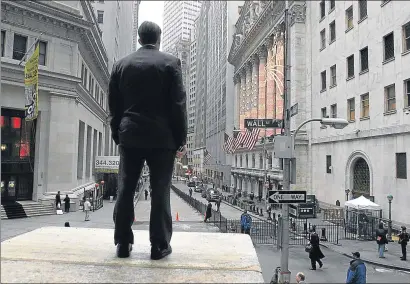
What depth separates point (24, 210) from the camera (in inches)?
1101

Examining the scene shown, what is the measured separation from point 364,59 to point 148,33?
2811 cm

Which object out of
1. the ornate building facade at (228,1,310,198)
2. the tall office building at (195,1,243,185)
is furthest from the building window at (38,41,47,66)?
the tall office building at (195,1,243,185)

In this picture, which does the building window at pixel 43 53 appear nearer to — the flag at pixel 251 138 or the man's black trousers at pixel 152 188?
the flag at pixel 251 138

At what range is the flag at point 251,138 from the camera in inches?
1343

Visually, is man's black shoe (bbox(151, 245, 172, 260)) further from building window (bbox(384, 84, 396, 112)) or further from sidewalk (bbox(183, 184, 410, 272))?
building window (bbox(384, 84, 396, 112))

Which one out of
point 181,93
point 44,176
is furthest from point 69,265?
point 44,176

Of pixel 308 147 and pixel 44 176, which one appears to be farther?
pixel 308 147

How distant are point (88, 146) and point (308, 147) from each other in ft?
86.7

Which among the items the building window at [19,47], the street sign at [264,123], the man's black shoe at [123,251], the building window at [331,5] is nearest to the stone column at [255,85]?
the building window at [331,5]

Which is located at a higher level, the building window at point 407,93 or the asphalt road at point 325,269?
the building window at point 407,93

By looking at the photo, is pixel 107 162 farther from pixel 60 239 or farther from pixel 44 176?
pixel 60 239

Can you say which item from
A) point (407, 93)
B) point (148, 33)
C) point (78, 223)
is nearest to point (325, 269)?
point (148, 33)

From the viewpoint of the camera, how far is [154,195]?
19.0ft

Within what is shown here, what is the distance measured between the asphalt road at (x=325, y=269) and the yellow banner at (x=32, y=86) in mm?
15942
